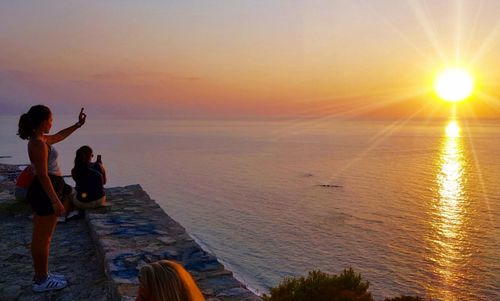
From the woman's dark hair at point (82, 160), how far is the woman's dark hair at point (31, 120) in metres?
4.35

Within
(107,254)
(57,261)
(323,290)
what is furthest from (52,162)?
(323,290)

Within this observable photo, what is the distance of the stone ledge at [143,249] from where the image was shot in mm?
5395

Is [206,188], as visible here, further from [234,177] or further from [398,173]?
[398,173]

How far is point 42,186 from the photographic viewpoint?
15.5ft

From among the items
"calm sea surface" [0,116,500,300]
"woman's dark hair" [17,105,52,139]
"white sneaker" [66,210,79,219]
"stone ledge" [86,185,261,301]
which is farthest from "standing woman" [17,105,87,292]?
"calm sea surface" [0,116,500,300]

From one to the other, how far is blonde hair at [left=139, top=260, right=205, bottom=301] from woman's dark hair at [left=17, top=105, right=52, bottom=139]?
2.79 m

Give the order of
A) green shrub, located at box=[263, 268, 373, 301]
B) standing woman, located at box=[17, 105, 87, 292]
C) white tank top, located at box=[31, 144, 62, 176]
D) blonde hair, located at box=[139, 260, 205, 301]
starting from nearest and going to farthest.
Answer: blonde hair, located at box=[139, 260, 205, 301]
green shrub, located at box=[263, 268, 373, 301]
standing woman, located at box=[17, 105, 87, 292]
white tank top, located at box=[31, 144, 62, 176]

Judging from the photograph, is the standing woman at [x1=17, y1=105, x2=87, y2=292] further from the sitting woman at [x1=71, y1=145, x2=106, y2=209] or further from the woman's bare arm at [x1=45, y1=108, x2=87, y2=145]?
the sitting woman at [x1=71, y1=145, x2=106, y2=209]

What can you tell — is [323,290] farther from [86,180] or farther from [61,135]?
[86,180]

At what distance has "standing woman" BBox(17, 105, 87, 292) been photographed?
181 inches

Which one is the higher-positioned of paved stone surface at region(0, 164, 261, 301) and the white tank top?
the white tank top

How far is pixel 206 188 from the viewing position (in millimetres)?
21203

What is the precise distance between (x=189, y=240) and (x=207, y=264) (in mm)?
1240

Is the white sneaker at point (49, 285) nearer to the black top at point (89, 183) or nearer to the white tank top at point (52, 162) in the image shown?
the white tank top at point (52, 162)
